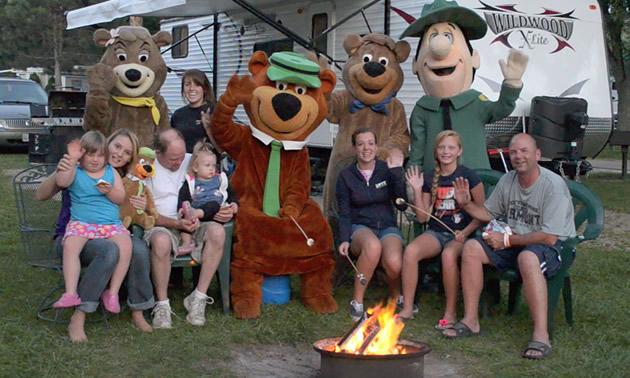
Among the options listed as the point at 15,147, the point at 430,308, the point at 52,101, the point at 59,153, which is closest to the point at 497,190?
the point at 430,308

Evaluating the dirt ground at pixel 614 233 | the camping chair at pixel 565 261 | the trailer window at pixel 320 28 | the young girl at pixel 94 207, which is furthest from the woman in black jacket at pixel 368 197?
the trailer window at pixel 320 28

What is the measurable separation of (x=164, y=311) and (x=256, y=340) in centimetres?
61

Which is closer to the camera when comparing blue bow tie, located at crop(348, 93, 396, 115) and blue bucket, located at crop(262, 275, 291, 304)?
blue bucket, located at crop(262, 275, 291, 304)

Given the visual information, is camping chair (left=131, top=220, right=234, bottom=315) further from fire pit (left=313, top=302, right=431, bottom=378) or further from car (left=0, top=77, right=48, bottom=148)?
car (left=0, top=77, right=48, bottom=148)

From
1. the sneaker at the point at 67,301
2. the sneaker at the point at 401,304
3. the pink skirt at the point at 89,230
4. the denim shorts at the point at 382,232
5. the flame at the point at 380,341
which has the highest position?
the pink skirt at the point at 89,230

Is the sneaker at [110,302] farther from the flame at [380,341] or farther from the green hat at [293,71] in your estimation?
the green hat at [293,71]

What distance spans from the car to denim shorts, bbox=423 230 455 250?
42.8 feet

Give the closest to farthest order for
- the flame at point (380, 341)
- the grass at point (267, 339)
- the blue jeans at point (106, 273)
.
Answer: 1. the flame at point (380, 341)
2. the grass at point (267, 339)
3. the blue jeans at point (106, 273)

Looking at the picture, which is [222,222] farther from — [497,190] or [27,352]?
[497,190]

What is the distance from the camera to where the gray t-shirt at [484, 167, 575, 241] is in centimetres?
456

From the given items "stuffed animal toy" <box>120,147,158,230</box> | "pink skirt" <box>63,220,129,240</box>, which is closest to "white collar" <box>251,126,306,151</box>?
"stuffed animal toy" <box>120,147,158,230</box>

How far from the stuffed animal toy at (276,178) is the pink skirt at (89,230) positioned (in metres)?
0.89

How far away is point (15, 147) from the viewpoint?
18.0 meters

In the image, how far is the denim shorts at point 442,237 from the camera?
5.14m
